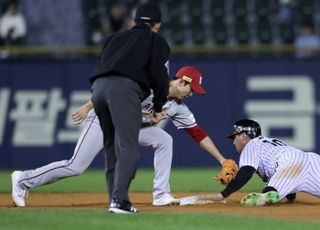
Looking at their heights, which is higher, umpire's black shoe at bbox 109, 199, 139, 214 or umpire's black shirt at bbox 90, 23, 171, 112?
umpire's black shirt at bbox 90, 23, 171, 112

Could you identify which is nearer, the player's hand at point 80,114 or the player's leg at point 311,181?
the player's hand at point 80,114

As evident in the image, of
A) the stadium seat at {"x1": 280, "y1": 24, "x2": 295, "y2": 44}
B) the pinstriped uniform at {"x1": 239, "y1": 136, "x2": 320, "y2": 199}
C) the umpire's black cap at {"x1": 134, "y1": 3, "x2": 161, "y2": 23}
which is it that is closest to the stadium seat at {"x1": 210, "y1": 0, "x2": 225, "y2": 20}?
the stadium seat at {"x1": 280, "y1": 24, "x2": 295, "y2": 44}

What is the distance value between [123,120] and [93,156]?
107 centimetres

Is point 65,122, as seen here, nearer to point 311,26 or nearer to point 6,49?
point 6,49

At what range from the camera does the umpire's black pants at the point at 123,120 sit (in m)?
7.71

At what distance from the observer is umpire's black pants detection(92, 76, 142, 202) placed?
7711 mm

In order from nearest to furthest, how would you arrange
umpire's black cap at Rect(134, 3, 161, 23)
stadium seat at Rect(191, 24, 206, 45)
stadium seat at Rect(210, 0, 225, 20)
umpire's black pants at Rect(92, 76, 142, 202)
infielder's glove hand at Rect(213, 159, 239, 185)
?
umpire's black pants at Rect(92, 76, 142, 202) < umpire's black cap at Rect(134, 3, 161, 23) < infielder's glove hand at Rect(213, 159, 239, 185) < stadium seat at Rect(191, 24, 206, 45) < stadium seat at Rect(210, 0, 225, 20)

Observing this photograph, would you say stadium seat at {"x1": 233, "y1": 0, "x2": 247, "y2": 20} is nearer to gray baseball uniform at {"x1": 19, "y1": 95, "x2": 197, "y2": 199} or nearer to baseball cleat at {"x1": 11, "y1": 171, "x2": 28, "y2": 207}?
gray baseball uniform at {"x1": 19, "y1": 95, "x2": 197, "y2": 199}

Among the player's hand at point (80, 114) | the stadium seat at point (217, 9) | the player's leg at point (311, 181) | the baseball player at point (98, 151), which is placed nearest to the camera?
the player's hand at point (80, 114)

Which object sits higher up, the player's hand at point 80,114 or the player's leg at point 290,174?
the player's hand at point 80,114

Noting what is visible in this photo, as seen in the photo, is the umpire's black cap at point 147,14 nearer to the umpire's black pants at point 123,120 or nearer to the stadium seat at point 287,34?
the umpire's black pants at point 123,120

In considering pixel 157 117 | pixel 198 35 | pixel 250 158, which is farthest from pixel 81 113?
pixel 198 35

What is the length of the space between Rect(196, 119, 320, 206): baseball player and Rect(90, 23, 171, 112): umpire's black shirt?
1.20 meters

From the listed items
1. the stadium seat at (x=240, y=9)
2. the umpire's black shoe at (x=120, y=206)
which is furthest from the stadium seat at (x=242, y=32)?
the umpire's black shoe at (x=120, y=206)
